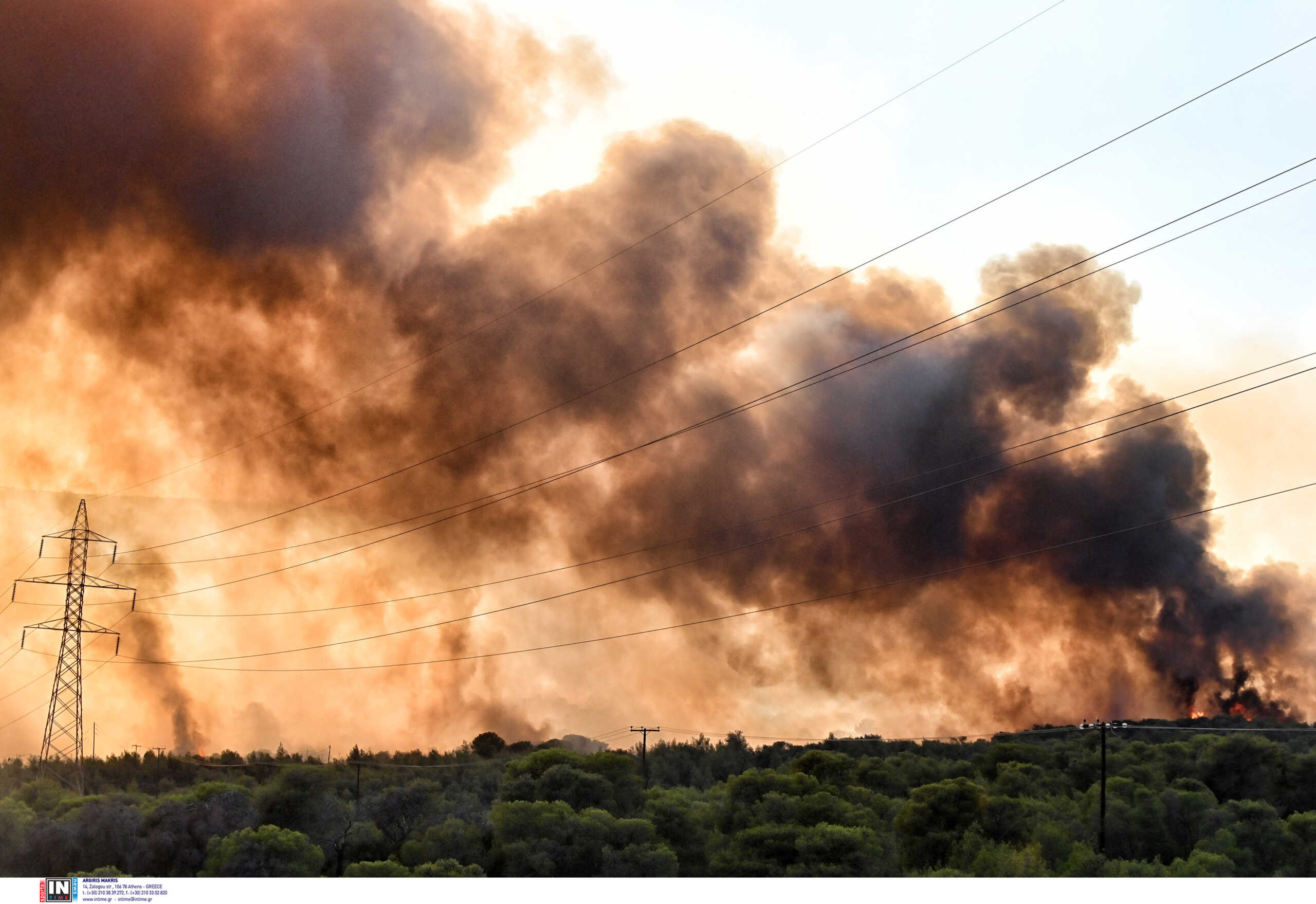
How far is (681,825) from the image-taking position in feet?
180

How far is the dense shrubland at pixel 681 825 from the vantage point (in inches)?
1863

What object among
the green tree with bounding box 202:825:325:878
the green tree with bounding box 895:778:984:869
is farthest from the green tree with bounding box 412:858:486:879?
the green tree with bounding box 895:778:984:869

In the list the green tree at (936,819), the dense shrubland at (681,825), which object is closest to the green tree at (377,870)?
the dense shrubland at (681,825)

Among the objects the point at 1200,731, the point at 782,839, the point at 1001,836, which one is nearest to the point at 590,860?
the point at 782,839

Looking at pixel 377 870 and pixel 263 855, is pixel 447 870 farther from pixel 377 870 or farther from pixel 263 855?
pixel 263 855

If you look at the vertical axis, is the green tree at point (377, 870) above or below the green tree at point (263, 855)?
below

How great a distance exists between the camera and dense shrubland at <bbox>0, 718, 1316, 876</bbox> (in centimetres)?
4731

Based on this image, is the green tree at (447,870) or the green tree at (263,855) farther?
the green tree at (263,855)

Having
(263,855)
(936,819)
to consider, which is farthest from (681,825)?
(263,855)

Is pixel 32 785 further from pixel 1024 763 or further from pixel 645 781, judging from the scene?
pixel 1024 763

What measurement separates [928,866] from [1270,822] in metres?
18.2

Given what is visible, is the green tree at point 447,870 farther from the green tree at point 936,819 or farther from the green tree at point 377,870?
the green tree at point 936,819

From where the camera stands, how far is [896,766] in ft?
258

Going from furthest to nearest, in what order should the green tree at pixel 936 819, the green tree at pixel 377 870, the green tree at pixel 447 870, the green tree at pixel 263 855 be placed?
the green tree at pixel 936 819, the green tree at pixel 377 870, the green tree at pixel 263 855, the green tree at pixel 447 870
